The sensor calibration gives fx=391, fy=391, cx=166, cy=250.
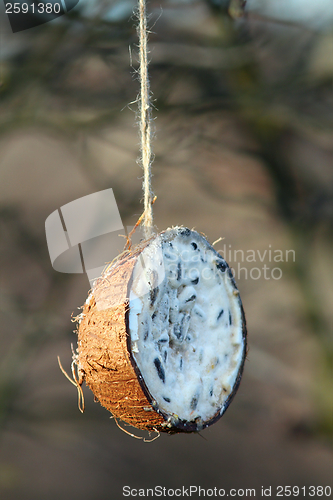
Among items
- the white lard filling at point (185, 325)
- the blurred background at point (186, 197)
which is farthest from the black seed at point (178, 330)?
the blurred background at point (186, 197)

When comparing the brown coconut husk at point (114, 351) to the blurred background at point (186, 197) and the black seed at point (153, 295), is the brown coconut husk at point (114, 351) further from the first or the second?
the blurred background at point (186, 197)

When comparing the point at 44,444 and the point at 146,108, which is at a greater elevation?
the point at 146,108

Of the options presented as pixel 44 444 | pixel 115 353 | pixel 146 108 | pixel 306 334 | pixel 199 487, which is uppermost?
pixel 146 108

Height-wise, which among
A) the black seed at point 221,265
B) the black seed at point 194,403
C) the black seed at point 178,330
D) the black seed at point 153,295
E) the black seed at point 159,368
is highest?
the black seed at point 221,265

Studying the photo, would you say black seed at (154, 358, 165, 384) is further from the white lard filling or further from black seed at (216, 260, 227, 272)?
black seed at (216, 260, 227, 272)

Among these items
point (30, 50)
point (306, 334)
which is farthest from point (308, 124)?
point (30, 50)

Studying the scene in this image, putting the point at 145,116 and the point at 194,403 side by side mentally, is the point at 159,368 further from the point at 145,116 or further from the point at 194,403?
the point at 145,116

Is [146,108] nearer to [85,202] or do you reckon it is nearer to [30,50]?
[85,202]

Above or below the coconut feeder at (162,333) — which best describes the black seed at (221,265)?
above
